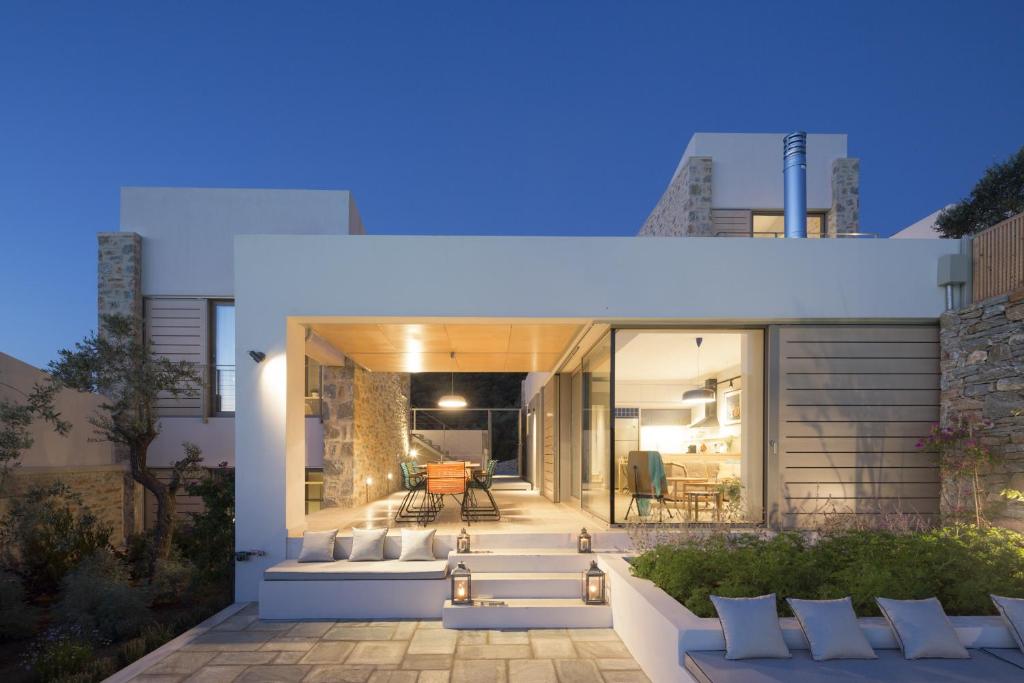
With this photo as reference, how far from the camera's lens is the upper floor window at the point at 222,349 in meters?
10.7

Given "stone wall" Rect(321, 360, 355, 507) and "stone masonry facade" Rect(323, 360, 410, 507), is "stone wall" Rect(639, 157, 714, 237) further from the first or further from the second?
"stone wall" Rect(321, 360, 355, 507)

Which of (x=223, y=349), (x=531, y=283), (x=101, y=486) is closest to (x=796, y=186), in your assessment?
(x=531, y=283)

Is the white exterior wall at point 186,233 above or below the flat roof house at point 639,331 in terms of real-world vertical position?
above

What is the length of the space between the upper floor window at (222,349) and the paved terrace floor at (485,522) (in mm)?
2711

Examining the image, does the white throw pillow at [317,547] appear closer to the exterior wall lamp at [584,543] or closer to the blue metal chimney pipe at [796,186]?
the exterior wall lamp at [584,543]

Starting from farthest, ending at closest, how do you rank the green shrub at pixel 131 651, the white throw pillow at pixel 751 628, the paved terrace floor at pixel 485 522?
the paved terrace floor at pixel 485 522 < the green shrub at pixel 131 651 < the white throw pillow at pixel 751 628

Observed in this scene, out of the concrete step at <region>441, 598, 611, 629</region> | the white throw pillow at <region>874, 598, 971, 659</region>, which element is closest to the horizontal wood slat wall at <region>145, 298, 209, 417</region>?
the concrete step at <region>441, 598, 611, 629</region>

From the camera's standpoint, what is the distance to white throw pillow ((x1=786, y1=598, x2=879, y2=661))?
365cm

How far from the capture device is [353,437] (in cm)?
1008

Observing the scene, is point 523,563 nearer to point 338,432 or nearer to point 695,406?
point 338,432

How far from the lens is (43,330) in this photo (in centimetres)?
5988

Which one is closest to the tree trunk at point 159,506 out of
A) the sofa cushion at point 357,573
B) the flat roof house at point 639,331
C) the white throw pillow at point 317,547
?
the flat roof house at point 639,331

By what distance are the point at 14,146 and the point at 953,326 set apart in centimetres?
3860

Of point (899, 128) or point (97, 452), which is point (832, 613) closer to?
point (97, 452)
